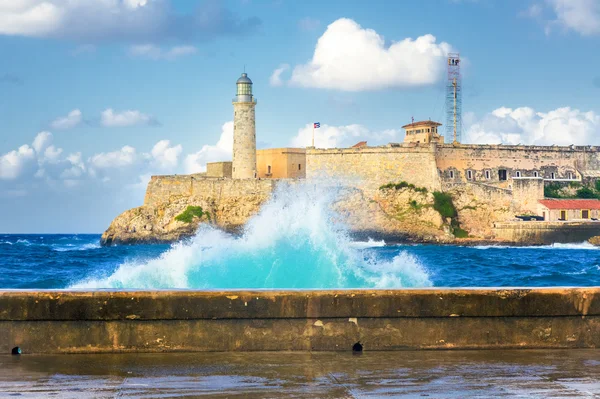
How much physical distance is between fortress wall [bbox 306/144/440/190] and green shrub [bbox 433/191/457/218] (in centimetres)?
70

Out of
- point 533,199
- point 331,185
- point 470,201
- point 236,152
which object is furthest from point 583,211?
point 236,152

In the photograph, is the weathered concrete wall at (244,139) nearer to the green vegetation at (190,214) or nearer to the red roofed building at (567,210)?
the green vegetation at (190,214)

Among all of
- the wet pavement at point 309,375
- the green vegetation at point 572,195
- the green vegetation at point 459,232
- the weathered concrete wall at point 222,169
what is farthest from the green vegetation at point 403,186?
the wet pavement at point 309,375

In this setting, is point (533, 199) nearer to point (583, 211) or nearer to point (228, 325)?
point (583, 211)

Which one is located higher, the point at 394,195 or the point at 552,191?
the point at 552,191

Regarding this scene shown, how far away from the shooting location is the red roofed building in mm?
53312

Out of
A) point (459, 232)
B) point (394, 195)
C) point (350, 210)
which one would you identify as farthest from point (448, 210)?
point (350, 210)

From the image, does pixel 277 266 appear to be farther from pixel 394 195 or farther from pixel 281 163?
pixel 281 163

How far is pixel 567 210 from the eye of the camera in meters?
53.6

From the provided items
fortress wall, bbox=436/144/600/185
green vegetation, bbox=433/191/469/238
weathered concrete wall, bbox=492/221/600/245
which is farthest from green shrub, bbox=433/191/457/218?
weathered concrete wall, bbox=492/221/600/245

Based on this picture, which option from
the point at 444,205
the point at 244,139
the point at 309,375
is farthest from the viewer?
the point at 244,139

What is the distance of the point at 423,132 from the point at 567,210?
13372mm

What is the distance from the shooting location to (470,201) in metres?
54.4

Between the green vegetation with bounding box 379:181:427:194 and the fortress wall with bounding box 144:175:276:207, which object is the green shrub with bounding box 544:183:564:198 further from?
the fortress wall with bounding box 144:175:276:207
